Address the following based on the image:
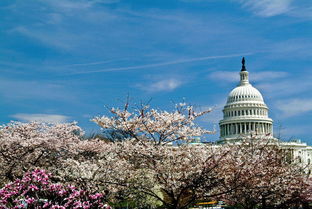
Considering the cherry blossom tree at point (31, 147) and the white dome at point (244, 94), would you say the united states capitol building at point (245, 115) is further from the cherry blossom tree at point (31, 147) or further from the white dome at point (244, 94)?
the cherry blossom tree at point (31, 147)

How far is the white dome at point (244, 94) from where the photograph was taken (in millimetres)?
120688

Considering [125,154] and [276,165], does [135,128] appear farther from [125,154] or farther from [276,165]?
[276,165]

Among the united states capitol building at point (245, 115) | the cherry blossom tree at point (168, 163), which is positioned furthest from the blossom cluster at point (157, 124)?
→ the united states capitol building at point (245, 115)

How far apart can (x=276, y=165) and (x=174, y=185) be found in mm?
4800

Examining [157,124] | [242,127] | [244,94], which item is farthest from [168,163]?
[244,94]

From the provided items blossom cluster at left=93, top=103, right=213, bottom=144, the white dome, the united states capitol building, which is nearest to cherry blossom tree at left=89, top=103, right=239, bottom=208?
blossom cluster at left=93, top=103, right=213, bottom=144

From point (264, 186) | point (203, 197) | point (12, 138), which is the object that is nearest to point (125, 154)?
point (203, 197)

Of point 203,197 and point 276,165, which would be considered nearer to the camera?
point 203,197

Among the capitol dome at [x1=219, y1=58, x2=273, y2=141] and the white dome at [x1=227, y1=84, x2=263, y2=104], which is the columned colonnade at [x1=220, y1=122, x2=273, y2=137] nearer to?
the capitol dome at [x1=219, y1=58, x2=273, y2=141]

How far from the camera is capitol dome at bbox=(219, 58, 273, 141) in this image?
115312mm

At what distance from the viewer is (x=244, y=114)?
386 ft

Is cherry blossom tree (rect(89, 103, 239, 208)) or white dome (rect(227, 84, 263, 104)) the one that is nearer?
cherry blossom tree (rect(89, 103, 239, 208))

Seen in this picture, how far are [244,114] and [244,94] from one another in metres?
6.42

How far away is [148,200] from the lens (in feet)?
69.4
